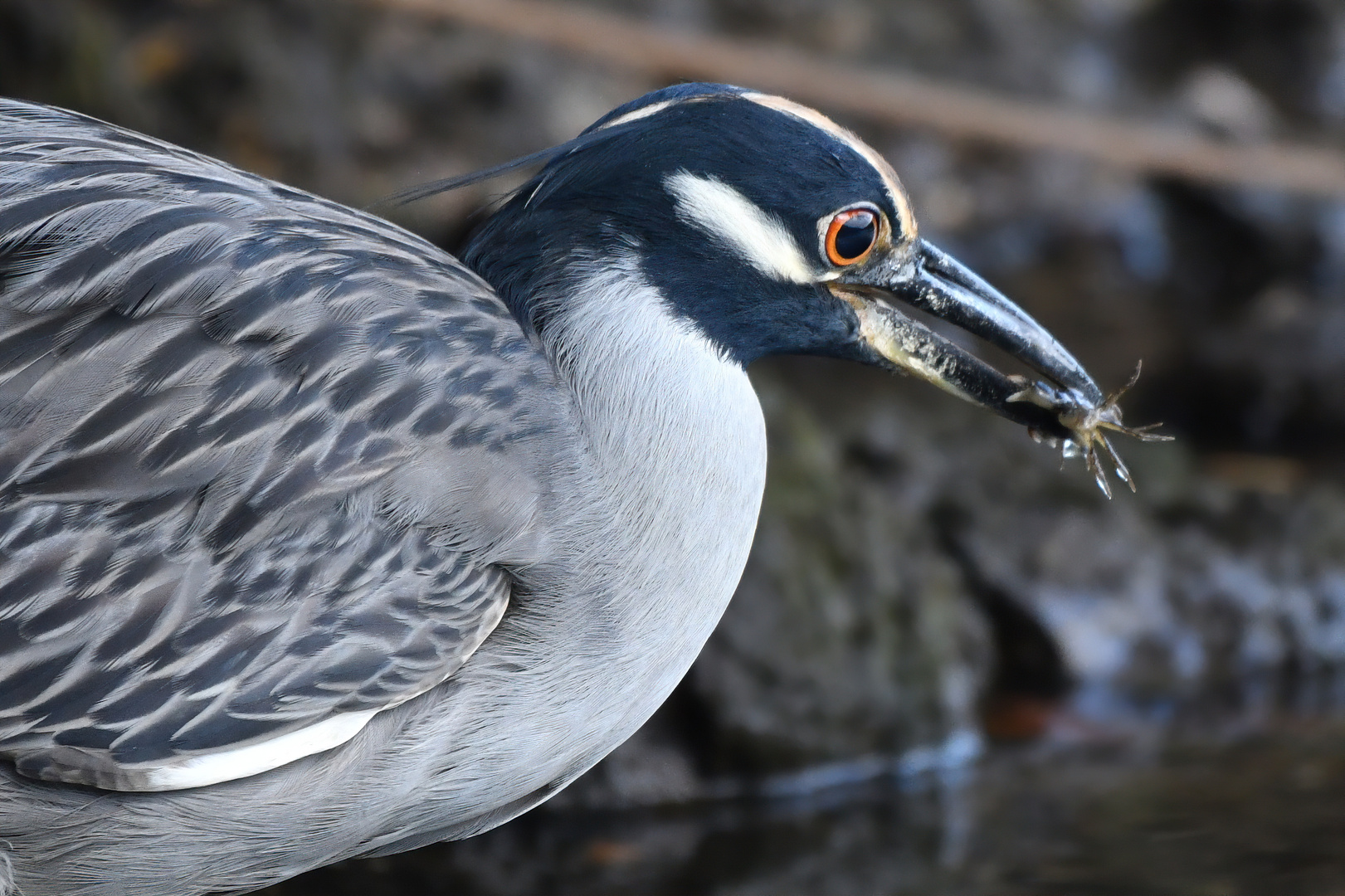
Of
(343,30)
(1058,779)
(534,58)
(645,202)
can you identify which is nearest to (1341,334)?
(1058,779)

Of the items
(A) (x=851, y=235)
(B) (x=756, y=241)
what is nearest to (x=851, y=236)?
(A) (x=851, y=235)

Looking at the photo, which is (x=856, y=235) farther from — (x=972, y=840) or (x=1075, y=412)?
(x=972, y=840)

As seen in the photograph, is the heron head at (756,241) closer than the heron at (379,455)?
No

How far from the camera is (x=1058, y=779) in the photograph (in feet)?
19.9

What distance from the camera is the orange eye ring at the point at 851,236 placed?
3703 millimetres

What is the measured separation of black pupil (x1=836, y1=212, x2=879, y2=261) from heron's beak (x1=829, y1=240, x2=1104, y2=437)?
63 millimetres

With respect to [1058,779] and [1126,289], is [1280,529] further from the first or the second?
[1126,289]

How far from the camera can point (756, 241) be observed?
3.71 m

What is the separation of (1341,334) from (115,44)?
7.19m

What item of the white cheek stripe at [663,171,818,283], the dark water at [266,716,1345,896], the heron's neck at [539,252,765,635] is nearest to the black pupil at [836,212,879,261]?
the white cheek stripe at [663,171,818,283]

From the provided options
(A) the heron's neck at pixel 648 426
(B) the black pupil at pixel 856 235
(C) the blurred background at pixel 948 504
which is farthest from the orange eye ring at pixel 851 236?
(C) the blurred background at pixel 948 504

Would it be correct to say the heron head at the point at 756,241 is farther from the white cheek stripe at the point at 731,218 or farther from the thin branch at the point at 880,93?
the thin branch at the point at 880,93

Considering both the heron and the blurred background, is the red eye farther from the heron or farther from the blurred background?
the blurred background

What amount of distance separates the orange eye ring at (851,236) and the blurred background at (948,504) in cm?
98
